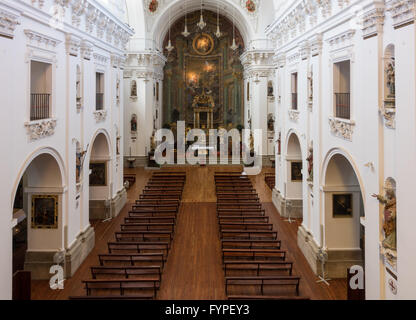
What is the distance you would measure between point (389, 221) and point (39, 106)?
838 cm

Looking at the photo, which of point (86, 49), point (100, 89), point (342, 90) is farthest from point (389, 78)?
point (100, 89)

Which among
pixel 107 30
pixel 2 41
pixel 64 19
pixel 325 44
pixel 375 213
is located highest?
pixel 107 30

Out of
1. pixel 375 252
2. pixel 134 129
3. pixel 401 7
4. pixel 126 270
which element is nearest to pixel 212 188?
pixel 134 129

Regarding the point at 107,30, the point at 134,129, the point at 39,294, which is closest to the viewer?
the point at 39,294

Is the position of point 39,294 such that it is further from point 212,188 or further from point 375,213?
point 212,188

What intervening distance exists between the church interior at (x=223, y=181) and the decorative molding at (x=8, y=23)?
1.8 inches

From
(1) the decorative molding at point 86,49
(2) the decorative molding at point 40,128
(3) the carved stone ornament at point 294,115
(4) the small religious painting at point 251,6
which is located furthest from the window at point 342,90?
(4) the small religious painting at point 251,6

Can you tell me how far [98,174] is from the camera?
18.1 meters

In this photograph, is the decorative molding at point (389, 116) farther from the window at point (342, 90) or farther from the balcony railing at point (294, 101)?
the balcony railing at point (294, 101)

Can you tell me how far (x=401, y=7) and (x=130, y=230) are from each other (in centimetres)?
1110

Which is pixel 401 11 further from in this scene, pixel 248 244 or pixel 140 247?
pixel 140 247

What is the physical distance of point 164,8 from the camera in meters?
29.2

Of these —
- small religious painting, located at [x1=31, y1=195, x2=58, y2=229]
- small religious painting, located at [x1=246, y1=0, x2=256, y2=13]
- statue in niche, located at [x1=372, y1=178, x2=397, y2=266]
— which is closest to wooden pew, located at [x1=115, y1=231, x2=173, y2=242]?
small religious painting, located at [x1=31, y1=195, x2=58, y2=229]

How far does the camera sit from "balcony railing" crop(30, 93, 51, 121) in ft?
33.7
